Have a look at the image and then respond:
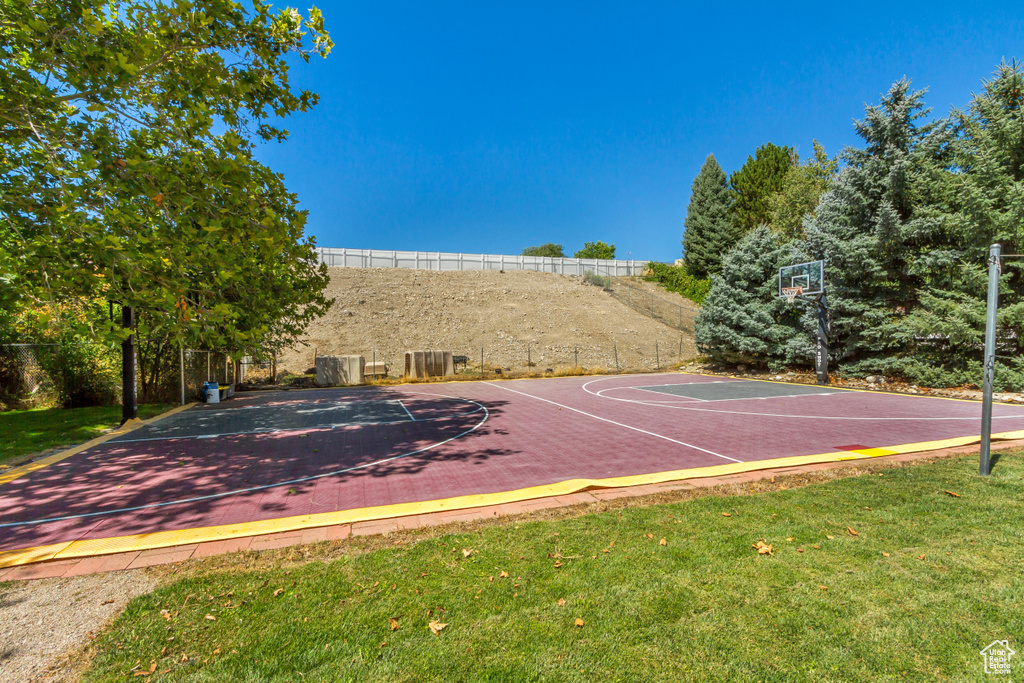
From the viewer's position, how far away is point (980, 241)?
1510 cm

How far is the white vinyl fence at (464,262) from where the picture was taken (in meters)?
45.6

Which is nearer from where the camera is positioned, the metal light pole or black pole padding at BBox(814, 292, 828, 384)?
the metal light pole

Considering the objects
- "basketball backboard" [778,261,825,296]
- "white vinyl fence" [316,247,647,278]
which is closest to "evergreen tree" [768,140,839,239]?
"basketball backboard" [778,261,825,296]

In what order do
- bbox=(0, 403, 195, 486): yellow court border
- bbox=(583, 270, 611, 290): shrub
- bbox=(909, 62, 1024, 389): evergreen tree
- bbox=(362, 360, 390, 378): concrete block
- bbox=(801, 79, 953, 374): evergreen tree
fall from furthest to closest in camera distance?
bbox=(583, 270, 611, 290): shrub < bbox=(362, 360, 390, 378): concrete block < bbox=(801, 79, 953, 374): evergreen tree < bbox=(909, 62, 1024, 389): evergreen tree < bbox=(0, 403, 195, 486): yellow court border

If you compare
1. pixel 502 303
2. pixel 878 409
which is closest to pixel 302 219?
pixel 878 409

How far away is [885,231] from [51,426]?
82.3 feet

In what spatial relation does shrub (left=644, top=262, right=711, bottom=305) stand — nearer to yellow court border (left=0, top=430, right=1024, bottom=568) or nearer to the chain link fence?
yellow court border (left=0, top=430, right=1024, bottom=568)

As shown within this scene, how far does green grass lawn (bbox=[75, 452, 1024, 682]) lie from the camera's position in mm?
2500

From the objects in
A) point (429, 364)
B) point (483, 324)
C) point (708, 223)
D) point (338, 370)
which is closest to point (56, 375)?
point (338, 370)

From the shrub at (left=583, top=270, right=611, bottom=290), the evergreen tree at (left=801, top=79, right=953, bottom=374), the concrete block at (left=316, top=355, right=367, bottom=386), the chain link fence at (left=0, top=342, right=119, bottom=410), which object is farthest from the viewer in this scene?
the shrub at (left=583, top=270, right=611, bottom=290)

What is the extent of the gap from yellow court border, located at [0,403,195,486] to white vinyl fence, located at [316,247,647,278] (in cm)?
3504

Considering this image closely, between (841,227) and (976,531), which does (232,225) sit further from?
(841,227)

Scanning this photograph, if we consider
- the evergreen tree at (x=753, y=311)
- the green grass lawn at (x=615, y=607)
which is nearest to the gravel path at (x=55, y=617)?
→ the green grass lawn at (x=615, y=607)

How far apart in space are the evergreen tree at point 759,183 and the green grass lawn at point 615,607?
147ft
